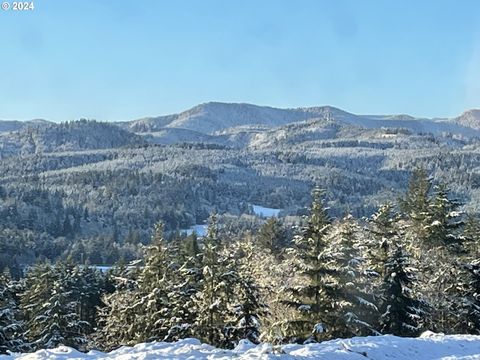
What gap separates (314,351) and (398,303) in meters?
13.8

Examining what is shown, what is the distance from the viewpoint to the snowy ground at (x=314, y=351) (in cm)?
1313

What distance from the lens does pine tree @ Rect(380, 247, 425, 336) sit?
86.3 feet

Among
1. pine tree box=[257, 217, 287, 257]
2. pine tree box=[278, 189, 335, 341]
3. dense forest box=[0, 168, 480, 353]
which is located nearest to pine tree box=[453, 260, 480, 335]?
dense forest box=[0, 168, 480, 353]

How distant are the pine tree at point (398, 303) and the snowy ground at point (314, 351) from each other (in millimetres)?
9543

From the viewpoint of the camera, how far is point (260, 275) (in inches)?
1588

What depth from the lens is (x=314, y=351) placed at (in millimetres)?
13867

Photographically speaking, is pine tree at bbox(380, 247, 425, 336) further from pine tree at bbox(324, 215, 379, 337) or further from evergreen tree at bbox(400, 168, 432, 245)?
evergreen tree at bbox(400, 168, 432, 245)

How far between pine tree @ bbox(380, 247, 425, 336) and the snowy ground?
9543 millimetres

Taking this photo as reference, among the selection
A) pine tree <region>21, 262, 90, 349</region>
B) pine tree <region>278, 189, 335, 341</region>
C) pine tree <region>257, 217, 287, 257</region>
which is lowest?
pine tree <region>21, 262, 90, 349</region>

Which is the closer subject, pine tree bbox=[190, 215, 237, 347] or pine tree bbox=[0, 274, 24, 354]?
pine tree bbox=[190, 215, 237, 347]

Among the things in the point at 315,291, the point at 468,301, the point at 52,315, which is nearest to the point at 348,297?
the point at 315,291

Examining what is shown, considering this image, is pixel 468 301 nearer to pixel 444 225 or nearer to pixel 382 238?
pixel 382 238

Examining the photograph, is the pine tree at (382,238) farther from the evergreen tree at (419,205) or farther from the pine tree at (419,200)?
the pine tree at (419,200)

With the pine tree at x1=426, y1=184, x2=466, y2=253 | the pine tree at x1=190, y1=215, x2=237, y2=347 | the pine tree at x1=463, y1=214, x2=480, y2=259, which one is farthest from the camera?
the pine tree at x1=463, y1=214, x2=480, y2=259
